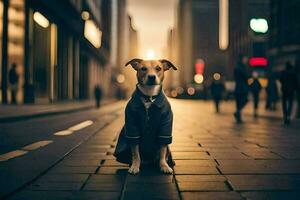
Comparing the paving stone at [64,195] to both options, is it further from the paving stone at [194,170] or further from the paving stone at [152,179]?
the paving stone at [194,170]

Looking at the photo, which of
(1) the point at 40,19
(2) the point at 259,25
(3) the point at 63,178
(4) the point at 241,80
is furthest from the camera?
(1) the point at 40,19

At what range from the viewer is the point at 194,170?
462 centimetres

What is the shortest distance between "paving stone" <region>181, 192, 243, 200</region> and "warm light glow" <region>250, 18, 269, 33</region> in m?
8.49

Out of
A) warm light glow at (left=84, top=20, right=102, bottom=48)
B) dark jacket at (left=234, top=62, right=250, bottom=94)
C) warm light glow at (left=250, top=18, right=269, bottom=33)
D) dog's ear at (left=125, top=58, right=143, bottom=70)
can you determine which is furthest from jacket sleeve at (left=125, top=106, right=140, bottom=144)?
warm light glow at (left=84, top=20, right=102, bottom=48)

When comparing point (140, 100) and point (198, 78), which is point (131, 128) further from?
point (198, 78)

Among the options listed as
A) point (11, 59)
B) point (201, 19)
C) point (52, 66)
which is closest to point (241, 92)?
point (11, 59)

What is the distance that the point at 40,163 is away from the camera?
4941 millimetres

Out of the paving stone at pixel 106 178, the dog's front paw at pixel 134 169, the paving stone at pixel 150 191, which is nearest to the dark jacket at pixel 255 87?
the dog's front paw at pixel 134 169

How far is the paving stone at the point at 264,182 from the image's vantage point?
376 cm

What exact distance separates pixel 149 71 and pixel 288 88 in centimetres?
909

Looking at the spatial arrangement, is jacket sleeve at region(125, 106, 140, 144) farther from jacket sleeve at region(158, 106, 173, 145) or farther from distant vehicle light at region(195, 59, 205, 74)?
distant vehicle light at region(195, 59, 205, 74)

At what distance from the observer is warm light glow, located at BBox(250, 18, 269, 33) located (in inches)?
447

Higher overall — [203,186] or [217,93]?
[217,93]

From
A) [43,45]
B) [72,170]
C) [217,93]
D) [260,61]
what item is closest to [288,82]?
[260,61]
